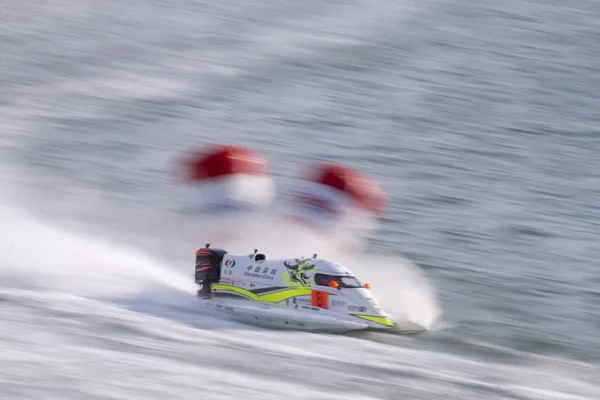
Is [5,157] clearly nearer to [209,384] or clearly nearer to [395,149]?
[395,149]

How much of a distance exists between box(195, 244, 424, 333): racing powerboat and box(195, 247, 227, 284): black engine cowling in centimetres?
2

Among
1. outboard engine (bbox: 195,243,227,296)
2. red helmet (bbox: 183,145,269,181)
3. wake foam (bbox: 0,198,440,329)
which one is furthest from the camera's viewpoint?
red helmet (bbox: 183,145,269,181)

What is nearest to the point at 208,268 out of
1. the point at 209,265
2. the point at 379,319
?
the point at 209,265

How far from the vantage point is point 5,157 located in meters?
19.0


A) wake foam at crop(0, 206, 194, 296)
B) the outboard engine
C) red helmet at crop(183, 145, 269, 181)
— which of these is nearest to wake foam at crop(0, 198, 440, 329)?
wake foam at crop(0, 206, 194, 296)

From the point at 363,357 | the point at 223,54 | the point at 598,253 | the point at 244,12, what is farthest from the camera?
the point at 244,12

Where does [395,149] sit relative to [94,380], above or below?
above

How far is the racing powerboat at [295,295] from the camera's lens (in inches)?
444

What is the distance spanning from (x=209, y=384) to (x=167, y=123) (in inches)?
497

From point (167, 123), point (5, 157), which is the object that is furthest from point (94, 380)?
point (167, 123)

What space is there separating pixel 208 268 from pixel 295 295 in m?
1.47

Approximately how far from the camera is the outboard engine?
1234 centimetres

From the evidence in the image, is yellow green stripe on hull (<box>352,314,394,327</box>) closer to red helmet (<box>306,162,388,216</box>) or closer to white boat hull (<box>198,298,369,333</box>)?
white boat hull (<box>198,298,369,333</box>)

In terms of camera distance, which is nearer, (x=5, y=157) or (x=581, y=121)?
(x=5, y=157)
